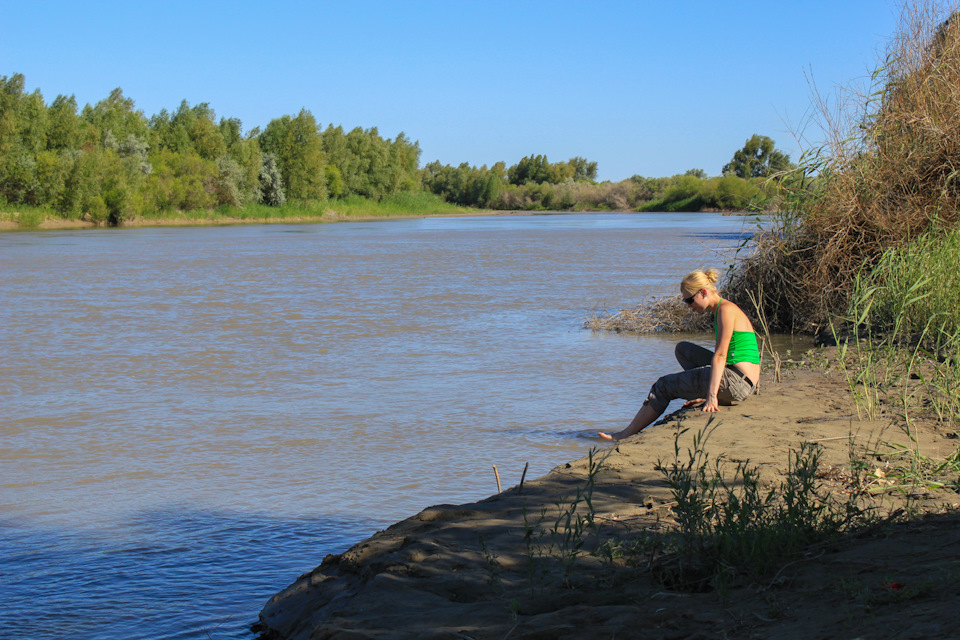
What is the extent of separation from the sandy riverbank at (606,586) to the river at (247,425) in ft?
2.22

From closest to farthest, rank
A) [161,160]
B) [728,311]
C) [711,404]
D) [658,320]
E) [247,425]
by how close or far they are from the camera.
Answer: [711,404]
[728,311]
[247,425]
[658,320]
[161,160]

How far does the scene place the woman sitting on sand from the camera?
6.54m

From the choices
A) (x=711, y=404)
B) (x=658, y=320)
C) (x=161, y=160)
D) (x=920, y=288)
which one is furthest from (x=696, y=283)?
(x=161, y=160)

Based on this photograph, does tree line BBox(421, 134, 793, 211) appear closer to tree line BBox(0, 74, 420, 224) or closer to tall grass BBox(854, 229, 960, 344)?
tree line BBox(0, 74, 420, 224)

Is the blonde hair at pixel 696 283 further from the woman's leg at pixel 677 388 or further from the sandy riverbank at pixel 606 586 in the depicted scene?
the sandy riverbank at pixel 606 586

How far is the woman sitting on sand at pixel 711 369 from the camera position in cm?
654

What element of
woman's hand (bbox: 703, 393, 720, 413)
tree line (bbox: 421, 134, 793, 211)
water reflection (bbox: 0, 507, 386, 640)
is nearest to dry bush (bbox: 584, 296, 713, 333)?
woman's hand (bbox: 703, 393, 720, 413)

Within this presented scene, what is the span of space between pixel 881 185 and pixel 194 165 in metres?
68.2

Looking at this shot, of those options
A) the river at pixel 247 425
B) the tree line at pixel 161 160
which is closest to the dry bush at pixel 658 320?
the river at pixel 247 425

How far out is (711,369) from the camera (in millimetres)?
6449

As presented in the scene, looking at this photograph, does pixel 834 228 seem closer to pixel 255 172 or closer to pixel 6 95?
pixel 6 95

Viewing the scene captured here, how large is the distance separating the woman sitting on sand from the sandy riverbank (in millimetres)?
1516

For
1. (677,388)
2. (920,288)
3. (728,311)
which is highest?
(920,288)

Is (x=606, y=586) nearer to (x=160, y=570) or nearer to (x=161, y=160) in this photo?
(x=160, y=570)
